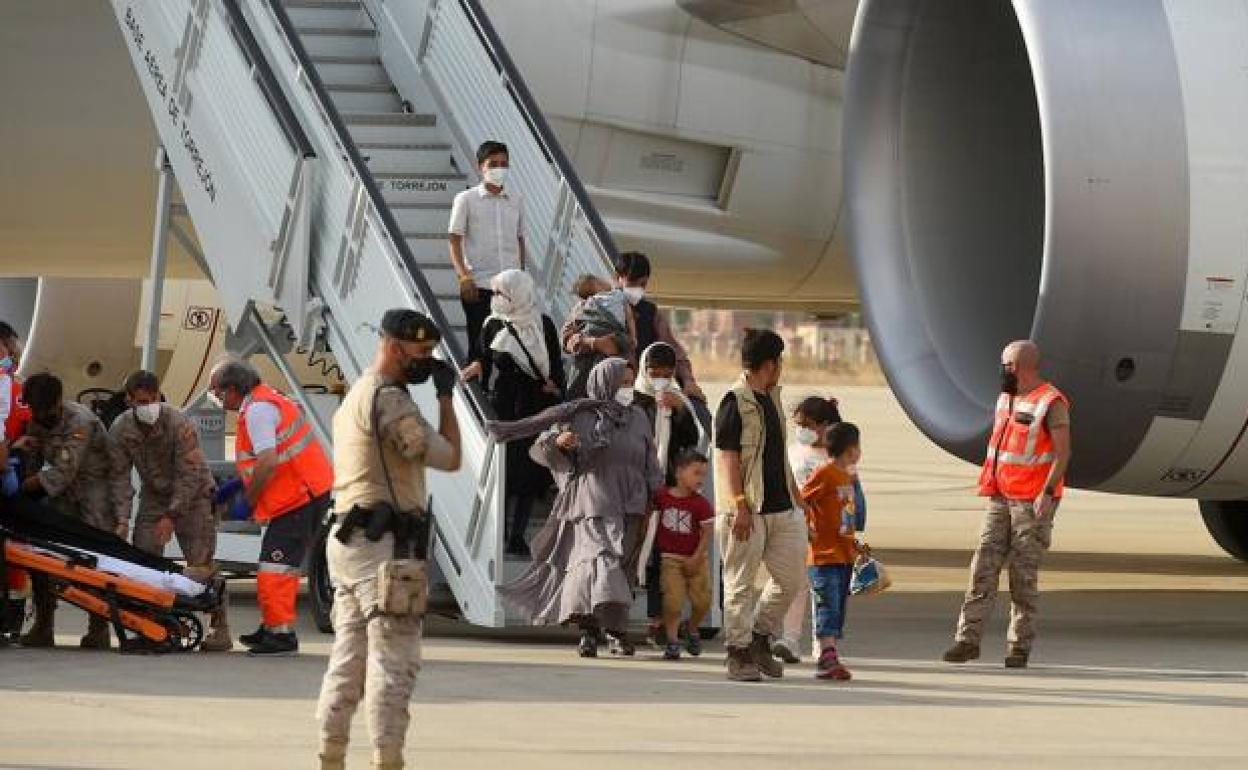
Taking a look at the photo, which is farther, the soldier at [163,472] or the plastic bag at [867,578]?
the plastic bag at [867,578]

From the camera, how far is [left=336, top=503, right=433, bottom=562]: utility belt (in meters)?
8.01

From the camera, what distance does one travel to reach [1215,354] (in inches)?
476

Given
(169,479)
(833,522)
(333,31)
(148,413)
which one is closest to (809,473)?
(833,522)

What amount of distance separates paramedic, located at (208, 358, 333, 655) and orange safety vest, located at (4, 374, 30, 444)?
3.30 ft

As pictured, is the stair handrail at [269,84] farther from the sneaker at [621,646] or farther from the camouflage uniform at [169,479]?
the sneaker at [621,646]

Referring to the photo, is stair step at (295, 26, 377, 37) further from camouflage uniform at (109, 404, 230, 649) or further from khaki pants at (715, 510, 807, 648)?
khaki pants at (715, 510, 807, 648)

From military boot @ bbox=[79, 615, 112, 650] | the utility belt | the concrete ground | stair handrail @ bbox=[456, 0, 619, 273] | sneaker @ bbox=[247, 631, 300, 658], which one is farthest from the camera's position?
stair handrail @ bbox=[456, 0, 619, 273]

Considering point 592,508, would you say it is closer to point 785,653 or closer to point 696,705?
point 785,653

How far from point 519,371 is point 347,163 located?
1.34 metres

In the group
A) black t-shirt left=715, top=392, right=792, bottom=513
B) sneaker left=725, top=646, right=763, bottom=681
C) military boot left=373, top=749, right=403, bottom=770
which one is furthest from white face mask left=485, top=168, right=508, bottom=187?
military boot left=373, top=749, right=403, bottom=770

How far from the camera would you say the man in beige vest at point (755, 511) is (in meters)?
10.7

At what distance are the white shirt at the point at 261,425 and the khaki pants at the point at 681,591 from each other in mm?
1668

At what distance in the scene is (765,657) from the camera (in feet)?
35.8

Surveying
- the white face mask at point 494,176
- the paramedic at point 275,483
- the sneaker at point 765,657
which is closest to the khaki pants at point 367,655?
the sneaker at point 765,657
